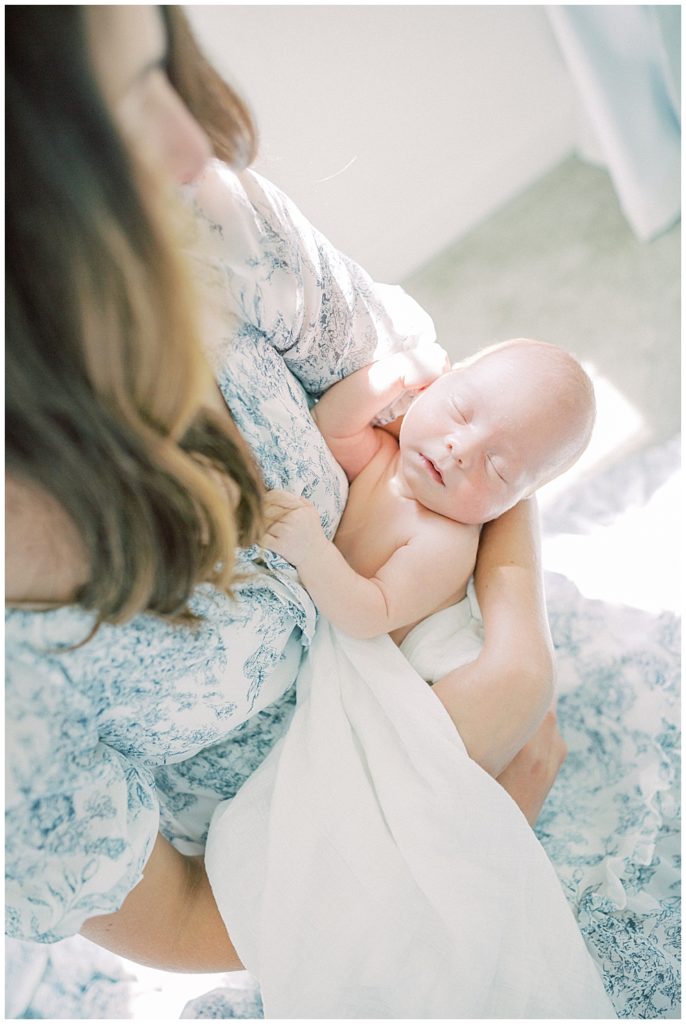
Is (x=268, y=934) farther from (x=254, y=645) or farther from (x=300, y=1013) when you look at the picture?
(x=254, y=645)

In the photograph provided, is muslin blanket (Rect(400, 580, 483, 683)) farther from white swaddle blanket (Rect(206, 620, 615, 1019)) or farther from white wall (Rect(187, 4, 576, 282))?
white wall (Rect(187, 4, 576, 282))

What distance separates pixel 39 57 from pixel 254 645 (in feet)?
1.64

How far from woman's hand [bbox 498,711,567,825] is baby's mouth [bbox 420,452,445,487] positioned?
0.99ft

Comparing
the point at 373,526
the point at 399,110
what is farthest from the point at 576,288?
the point at 373,526

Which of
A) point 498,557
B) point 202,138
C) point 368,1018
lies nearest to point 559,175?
point 498,557

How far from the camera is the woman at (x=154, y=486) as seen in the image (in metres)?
0.46

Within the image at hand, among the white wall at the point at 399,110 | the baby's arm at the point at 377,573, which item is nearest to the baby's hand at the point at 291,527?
the baby's arm at the point at 377,573

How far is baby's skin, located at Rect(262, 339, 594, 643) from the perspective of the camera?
947 mm

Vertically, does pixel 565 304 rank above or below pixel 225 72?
below

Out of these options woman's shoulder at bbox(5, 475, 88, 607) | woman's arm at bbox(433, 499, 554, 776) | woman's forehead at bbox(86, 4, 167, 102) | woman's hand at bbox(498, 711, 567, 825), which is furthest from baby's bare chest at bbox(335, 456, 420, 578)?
woman's forehead at bbox(86, 4, 167, 102)

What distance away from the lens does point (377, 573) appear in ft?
3.01

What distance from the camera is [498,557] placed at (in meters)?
0.97

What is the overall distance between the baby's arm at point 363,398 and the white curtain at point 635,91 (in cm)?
103

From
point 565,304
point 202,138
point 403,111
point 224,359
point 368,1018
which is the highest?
point 202,138
